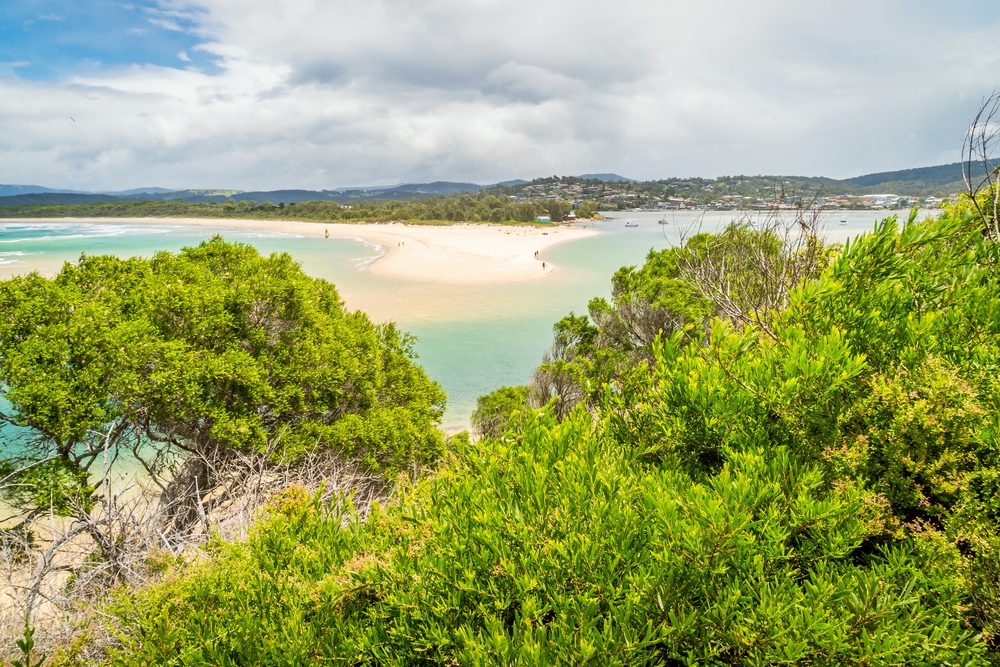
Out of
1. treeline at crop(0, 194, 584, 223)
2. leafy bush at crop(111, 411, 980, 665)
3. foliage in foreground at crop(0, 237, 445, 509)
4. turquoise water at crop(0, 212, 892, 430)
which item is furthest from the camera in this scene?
treeline at crop(0, 194, 584, 223)

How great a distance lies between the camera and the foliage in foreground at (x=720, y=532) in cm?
204

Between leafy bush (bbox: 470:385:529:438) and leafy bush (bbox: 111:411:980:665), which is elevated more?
leafy bush (bbox: 111:411:980:665)

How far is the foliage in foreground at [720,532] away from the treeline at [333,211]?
83183 millimetres

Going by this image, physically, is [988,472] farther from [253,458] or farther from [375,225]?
[375,225]

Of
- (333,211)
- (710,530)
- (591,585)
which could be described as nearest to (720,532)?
(710,530)

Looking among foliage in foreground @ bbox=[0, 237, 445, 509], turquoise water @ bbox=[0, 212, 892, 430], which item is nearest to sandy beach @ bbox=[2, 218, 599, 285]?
turquoise water @ bbox=[0, 212, 892, 430]

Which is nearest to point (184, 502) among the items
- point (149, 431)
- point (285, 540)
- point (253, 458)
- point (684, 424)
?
point (149, 431)

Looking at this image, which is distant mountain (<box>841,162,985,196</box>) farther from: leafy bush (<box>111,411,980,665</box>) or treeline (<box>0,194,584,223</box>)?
leafy bush (<box>111,411,980,665</box>)

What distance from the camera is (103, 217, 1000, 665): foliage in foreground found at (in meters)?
2.04

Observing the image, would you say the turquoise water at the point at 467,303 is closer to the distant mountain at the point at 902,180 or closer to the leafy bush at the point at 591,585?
the leafy bush at the point at 591,585

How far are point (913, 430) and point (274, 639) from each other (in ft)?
11.2

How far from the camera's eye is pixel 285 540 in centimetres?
293

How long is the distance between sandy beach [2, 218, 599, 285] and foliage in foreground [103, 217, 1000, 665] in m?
31.5

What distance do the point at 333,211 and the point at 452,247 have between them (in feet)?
196
